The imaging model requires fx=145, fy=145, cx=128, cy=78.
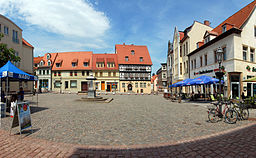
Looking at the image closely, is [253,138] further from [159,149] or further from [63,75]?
[63,75]

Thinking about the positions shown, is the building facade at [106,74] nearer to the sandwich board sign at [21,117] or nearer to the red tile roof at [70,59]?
the red tile roof at [70,59]

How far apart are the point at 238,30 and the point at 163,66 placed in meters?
50.1

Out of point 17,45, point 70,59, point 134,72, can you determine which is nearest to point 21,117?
point 17,45

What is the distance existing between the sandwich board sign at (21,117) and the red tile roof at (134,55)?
41598 mm

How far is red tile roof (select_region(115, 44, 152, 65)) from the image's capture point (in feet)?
157

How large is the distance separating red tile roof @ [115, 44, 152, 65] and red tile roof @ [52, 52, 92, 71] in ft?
33.2

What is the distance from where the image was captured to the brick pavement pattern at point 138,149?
12.9 feet

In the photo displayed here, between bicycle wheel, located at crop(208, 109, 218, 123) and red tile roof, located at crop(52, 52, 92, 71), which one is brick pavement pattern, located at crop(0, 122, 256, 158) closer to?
bicycle wheel, located at crop(208, 109, 218, 123)

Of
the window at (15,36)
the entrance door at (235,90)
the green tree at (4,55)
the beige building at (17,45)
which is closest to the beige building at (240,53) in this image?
the entrance door at (235,90)

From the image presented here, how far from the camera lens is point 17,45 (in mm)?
32625

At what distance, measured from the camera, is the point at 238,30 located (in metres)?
17.3

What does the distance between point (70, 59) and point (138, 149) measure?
165 ft

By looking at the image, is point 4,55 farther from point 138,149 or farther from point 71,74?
point 71,74

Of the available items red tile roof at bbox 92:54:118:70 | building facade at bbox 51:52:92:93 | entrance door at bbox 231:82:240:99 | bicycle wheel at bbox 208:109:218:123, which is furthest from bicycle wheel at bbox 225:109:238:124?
building facade at bbox 51:52:92:93
